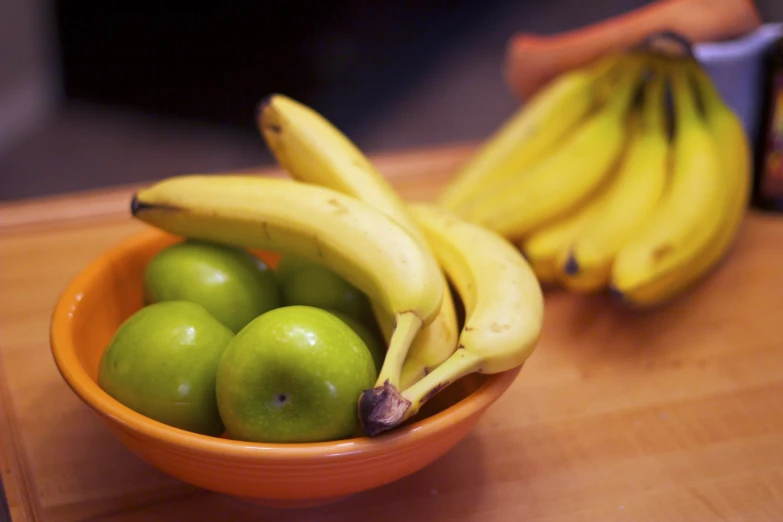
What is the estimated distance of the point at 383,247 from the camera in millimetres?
473

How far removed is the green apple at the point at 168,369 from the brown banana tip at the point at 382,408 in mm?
119

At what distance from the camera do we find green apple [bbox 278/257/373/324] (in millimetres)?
530

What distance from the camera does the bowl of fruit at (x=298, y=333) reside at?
41 cm

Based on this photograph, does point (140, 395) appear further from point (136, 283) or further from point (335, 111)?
point (335, 111)

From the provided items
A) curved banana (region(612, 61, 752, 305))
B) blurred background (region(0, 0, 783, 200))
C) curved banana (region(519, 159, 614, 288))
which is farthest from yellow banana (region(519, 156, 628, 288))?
blurred background (region(0, 0, 783, 200))

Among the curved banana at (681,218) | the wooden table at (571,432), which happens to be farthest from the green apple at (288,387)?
the curved banana at (681,218)

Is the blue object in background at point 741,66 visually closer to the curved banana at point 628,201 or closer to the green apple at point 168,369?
the curved banana at point 628,201

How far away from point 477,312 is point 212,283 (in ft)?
0.64

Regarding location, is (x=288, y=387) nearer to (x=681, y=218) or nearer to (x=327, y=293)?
(x=327, y=293)

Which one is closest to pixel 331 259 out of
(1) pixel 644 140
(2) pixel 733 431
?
(2) pixel 733 431

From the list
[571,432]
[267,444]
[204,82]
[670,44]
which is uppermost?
[670,44]

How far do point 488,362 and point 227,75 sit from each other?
176cm

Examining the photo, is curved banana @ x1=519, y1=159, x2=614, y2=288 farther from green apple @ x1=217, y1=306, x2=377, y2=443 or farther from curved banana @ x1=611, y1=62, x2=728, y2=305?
green apple @ x1=217, y1=306, x2=377, y2=443

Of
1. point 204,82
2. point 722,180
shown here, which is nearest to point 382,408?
point 722,180
